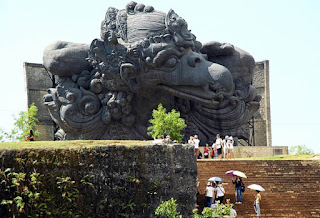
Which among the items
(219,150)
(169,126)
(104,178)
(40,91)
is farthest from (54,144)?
(40,91)

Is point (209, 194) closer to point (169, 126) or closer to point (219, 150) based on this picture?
point (169, 126)

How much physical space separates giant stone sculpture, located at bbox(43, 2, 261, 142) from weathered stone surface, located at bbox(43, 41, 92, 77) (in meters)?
Answer: 0.05

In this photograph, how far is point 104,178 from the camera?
478 inches

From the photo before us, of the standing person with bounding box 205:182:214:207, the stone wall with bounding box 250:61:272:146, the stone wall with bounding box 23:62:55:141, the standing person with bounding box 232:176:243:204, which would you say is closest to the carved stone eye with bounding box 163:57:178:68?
the stone wall with bounding box 23:62:55:141

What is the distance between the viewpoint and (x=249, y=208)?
1777 centimetres

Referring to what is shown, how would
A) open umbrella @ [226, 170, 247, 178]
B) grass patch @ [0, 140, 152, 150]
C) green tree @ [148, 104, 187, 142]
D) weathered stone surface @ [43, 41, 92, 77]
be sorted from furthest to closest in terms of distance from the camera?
1. weathered stone surface @ [43, 41, 92, 77]
2. green tree @ [148, 104, 187, 142]
3. open umbrella @ [226, 170, 247, 178]
4. grass patch @ [0, 140, 152, 150]

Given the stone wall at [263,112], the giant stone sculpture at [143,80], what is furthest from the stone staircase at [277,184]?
the stone wall at [263,112]

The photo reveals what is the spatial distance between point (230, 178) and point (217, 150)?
252 inches

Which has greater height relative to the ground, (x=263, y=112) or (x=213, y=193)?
(x=263, y=112)

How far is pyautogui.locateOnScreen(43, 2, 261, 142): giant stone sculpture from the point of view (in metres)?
29.5

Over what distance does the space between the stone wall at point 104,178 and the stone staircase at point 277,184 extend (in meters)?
4.77

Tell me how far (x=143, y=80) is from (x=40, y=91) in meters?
7.57

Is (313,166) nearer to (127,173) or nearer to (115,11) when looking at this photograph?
(127,173)

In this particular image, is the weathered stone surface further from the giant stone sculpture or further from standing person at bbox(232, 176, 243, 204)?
standing person at bbox(232, 176, 243, 204)
